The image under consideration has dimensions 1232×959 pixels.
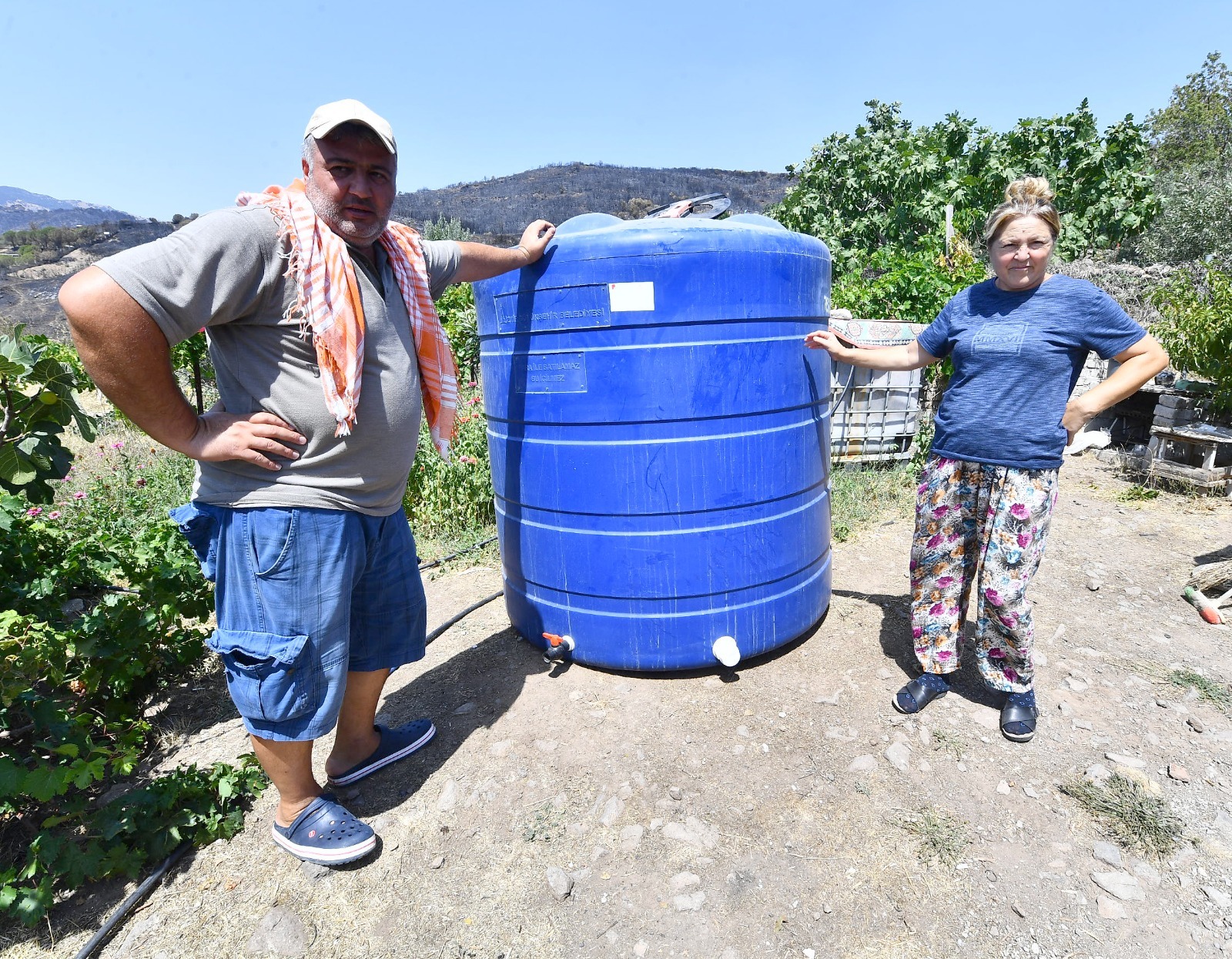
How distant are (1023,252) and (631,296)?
1.18 meters

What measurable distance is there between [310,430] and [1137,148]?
16.5 meters

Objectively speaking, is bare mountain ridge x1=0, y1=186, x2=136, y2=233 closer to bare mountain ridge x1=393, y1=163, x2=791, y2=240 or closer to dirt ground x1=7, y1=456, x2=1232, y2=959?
bare mountain ridge x1=393, y1=163, x2=791, y2=240

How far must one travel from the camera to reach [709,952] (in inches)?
63.7

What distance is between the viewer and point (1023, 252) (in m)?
2.03

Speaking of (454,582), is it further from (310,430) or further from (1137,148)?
(1137,148)

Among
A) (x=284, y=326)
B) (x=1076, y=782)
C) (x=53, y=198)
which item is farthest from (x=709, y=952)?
(x=53, y=198)

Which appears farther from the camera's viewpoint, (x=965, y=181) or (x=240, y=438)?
(x=965, y=181)

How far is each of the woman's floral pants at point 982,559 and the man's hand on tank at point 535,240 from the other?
1.52 meters

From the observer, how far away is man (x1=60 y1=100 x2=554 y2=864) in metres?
1.40

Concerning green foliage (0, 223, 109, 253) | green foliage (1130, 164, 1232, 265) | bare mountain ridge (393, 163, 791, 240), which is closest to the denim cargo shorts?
green foliage (1130, 164, 1232, 265)

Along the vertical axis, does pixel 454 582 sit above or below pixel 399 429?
below

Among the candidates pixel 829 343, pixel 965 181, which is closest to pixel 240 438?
pixel 829 343

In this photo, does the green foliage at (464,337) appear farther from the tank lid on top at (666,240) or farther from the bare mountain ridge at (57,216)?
the bare mountain ridge at (57,216)

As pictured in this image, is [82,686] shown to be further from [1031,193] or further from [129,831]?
[1031,193]
